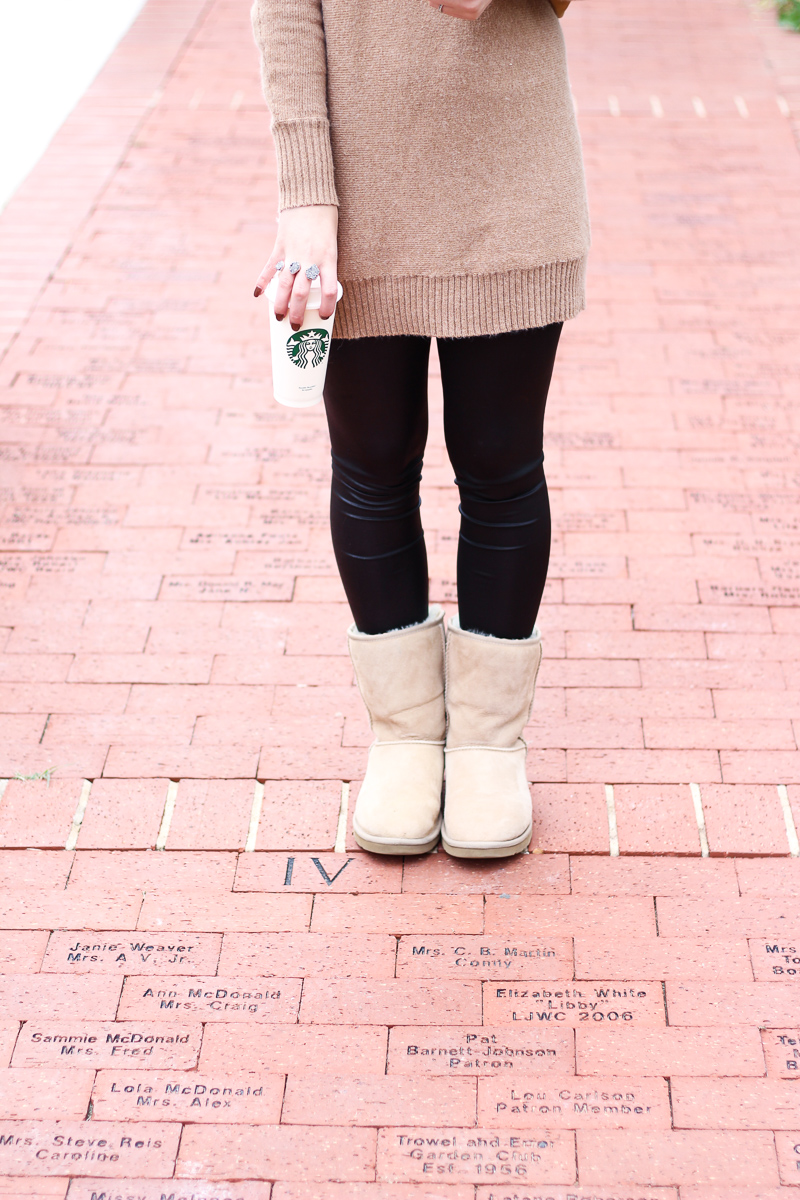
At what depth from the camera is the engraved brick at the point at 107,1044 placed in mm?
1416

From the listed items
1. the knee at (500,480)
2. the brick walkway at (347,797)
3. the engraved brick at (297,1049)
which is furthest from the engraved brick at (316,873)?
the knee at (500,480)

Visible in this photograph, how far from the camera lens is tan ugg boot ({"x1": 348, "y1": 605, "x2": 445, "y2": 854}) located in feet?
5.52

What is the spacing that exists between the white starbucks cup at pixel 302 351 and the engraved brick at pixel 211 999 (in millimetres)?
804

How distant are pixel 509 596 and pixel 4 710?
0.97 meters

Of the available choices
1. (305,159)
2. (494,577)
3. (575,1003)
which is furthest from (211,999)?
(305,159)

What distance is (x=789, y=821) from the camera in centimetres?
175

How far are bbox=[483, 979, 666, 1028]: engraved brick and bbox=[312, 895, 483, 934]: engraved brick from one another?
0.12 m

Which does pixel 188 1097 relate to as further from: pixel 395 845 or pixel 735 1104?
pixel 735 1104

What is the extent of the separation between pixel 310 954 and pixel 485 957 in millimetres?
251

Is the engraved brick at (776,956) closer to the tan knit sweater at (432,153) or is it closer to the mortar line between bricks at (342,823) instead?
the mortar line between bricks at (342,823)

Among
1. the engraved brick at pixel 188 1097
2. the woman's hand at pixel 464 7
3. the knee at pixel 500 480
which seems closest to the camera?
the woman's hand at pixel 464 7

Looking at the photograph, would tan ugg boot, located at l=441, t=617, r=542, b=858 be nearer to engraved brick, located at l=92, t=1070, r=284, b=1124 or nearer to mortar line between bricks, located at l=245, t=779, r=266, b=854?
mortar line between bricks, located at l=245, t=779, r=266, b=854

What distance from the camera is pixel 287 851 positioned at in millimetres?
1724

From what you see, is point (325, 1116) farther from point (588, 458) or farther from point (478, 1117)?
point (588, 458)
